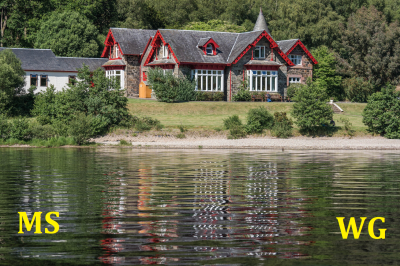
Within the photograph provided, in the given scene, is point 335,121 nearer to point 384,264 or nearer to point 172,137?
point 172,137

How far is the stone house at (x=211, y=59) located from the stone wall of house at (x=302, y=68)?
1021 millimetres

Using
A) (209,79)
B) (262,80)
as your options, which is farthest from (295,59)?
(209,79)

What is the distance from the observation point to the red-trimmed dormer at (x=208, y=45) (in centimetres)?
5631

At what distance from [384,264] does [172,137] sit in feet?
100

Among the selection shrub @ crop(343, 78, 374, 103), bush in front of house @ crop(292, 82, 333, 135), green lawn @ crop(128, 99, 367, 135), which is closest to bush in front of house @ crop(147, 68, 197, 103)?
green lawn @ crop(128, 99, 367, 135)

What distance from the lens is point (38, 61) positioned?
63812mm

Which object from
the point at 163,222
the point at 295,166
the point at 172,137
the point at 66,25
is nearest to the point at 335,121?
the point at 172,137

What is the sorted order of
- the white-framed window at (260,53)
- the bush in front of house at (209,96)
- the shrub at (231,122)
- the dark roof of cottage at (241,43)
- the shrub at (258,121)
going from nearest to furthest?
the shrub at (258,121), the shrub at (231,122), the bush in front of house at (209,96), the dark roof of cottage at (241,43), the white-framed window at (260,53)

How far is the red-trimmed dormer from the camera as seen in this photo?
185 ft

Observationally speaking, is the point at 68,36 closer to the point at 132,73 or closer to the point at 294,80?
the point at 132,73

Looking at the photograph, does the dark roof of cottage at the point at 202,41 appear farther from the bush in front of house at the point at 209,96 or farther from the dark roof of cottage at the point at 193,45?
the bush in front of house at the point at 209,96

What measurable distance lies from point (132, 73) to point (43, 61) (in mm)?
11311

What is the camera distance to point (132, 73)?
6128 centimetres

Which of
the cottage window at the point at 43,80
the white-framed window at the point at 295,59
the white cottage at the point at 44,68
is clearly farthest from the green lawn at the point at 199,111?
the cottage window at the point at 43,80
